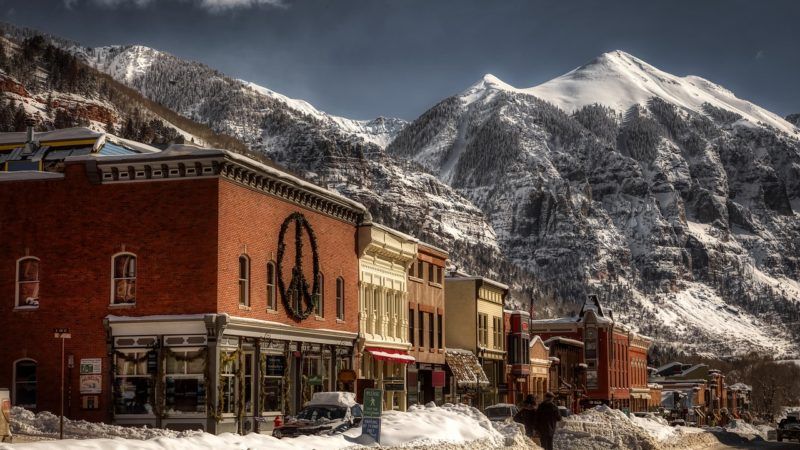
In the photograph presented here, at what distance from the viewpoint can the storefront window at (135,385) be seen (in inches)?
1844

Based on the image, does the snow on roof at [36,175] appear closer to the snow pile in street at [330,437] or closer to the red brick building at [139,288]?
the red brick building at [139,288]

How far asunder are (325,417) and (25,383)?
49.6 feet

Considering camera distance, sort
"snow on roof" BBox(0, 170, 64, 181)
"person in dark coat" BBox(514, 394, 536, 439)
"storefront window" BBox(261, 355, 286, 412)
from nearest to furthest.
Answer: "person in dark coat" BBox(514, 394, 536, 439) < "snow on roof" BBox(0, 170, 64, 181) < "storefront window" BBox(261, 355, 286, 412)

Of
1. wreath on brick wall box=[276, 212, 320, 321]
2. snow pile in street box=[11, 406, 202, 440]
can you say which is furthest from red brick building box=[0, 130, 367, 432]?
snow pile in street box=[11, 406, 202, 440]

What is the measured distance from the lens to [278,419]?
160 ft

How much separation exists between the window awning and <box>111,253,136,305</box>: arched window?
36723 millimetres

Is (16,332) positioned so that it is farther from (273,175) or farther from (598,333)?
(598,333)

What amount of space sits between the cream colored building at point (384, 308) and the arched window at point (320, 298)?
509 centimetres

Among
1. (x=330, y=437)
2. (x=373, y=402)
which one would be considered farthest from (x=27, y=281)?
(x=373, y=402)

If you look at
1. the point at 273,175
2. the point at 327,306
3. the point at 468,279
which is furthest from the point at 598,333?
the point at 273,175

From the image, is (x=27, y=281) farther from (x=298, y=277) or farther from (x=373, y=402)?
(x=373, y=402)

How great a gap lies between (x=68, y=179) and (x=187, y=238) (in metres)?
5.49

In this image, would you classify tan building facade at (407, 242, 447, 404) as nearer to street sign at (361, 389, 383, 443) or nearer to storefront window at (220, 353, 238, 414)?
storefront window at (220, 353, 238, 414)

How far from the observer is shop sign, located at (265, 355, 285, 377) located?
52.4m
